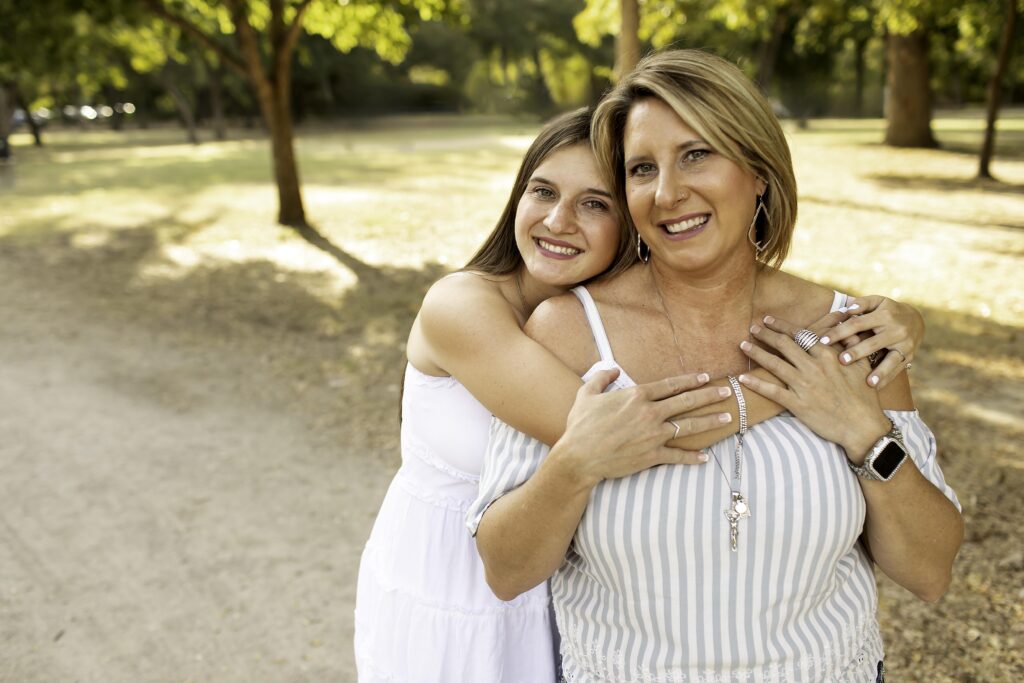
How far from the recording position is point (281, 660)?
3613 millimetres

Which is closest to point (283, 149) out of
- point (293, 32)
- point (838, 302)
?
point (293, 32)

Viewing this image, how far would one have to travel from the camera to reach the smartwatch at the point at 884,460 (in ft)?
5.76

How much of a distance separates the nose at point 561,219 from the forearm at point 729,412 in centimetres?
60

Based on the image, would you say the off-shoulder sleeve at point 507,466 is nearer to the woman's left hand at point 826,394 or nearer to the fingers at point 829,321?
the woman's left hand at point 826,394

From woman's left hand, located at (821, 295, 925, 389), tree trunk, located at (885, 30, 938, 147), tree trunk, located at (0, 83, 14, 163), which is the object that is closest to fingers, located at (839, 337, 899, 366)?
woman's left hand, located at (821, 295, 925, 389)

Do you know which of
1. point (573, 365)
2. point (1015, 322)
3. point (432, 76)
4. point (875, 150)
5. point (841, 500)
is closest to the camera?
point (841, 500)

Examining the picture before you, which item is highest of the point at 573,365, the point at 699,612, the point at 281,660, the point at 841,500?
the point at 573,365

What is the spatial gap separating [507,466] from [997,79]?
1672 centimetres

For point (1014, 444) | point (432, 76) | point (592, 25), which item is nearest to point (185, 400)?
point (1014, 444)

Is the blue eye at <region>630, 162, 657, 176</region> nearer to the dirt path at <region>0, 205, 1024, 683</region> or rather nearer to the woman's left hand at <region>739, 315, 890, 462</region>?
the woman's left hand at <region>739, 315, 890, 462</region>

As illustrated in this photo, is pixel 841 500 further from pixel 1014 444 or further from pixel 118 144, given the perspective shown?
pixel 118 144

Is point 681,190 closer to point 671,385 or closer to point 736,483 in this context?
point 671,385

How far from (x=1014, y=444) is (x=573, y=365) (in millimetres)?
4444

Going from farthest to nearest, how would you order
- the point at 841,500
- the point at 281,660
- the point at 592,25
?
the point at 592,25 < the point at 281,660 < the point at 841,500
